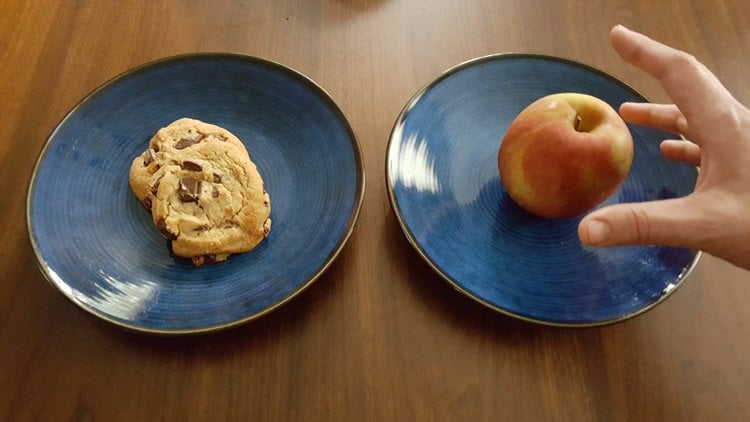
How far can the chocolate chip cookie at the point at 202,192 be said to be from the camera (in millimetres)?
767

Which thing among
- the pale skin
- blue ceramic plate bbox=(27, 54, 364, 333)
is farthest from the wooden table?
the pale skin

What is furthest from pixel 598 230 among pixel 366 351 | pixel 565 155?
pixel 366 351

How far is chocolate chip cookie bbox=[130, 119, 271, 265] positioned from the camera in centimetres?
77

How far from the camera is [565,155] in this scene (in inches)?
30.3

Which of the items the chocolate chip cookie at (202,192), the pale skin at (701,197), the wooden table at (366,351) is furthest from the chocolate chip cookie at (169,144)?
the pale skin at (701,197)

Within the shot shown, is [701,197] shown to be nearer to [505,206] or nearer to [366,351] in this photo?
[505,206]

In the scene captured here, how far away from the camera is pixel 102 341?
73 centimetres

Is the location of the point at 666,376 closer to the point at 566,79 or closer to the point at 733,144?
the point at 733,144

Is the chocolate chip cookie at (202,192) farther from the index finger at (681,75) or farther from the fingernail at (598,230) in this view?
the index finger at (681,75)

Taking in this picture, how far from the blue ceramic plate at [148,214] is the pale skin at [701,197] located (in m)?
0.33

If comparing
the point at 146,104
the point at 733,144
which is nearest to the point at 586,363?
the point at 733,144

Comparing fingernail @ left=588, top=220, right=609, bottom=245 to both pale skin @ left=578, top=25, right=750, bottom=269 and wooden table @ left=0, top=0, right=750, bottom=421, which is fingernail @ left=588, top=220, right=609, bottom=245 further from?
wooden table @ left=0, top=0, right=750, bottom=421

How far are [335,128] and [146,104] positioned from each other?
30 cm

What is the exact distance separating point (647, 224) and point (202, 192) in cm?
56
